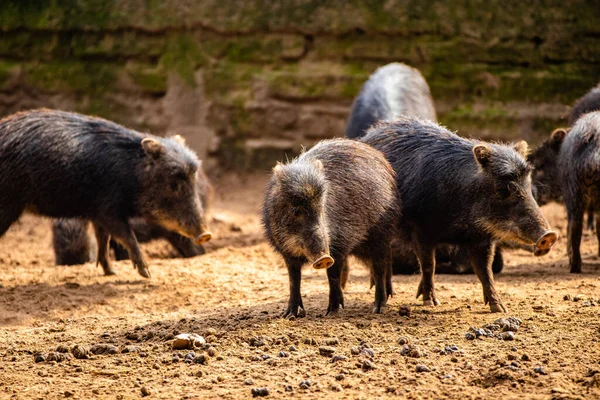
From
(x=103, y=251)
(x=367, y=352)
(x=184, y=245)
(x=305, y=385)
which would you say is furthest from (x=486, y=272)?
(x=184, y=245)

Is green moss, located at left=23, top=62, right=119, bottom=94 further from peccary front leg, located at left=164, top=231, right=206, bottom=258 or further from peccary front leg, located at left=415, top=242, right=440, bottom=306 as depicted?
peccary front leg, located at left=415, top=242, right=440, bottom=306

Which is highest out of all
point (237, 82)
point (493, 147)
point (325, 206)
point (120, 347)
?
point (237, 82)

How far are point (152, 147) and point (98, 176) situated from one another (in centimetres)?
52

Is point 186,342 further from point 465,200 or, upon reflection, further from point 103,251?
point 103,251

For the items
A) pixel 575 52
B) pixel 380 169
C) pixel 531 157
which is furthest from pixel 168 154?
pixel 575 52

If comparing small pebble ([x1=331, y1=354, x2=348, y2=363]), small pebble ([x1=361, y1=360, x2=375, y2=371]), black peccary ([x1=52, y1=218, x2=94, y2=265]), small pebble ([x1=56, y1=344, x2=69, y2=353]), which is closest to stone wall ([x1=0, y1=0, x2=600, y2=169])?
black peccary ([x1=52, y1=218, x2=94, y2=265])

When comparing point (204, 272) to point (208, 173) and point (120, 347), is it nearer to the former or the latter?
point (120, 347)

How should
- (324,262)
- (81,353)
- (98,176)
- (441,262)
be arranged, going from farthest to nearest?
(441,262), (98,176), (324,262), (81,353)

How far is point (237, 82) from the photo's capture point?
1112cm

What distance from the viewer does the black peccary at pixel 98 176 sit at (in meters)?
7.42

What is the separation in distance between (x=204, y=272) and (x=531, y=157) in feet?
12.0

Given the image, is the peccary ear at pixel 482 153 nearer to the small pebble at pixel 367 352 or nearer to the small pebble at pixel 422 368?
the small pebble at pixel 367 352

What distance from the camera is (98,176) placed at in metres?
7.62

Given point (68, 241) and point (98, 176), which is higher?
point (98, 176)
